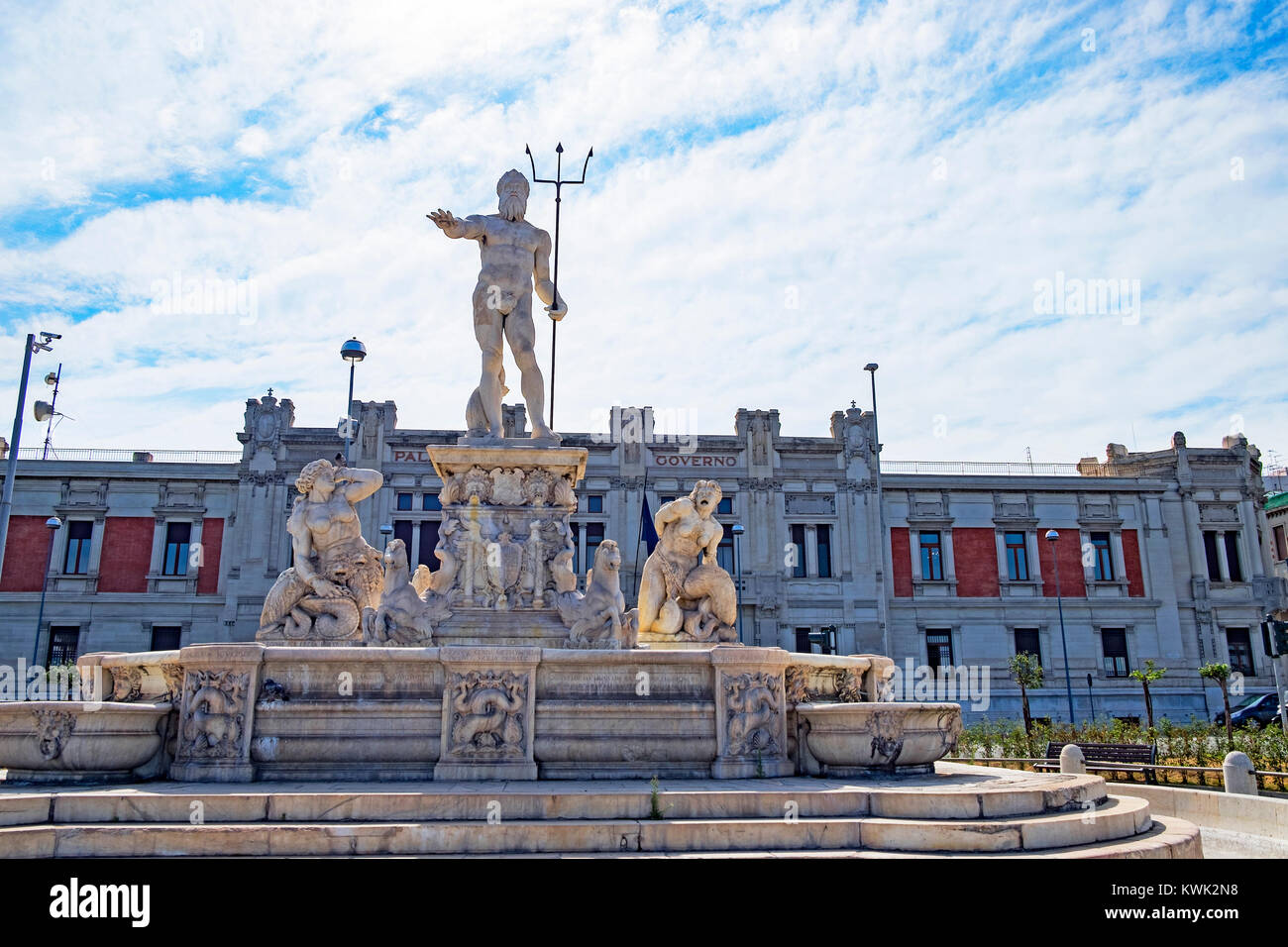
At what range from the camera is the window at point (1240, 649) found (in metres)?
40.0

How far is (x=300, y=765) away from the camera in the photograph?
771cm

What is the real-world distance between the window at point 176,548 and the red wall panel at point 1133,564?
137ft

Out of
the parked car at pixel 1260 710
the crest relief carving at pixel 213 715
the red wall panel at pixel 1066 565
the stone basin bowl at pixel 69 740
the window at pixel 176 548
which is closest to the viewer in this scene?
the stone basin bowl at pixel 69 740

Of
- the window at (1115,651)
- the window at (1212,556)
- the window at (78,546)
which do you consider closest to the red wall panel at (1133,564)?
the window at (1115,651)

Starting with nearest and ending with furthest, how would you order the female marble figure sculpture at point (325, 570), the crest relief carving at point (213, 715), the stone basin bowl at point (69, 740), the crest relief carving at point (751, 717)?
the stone basin bowl at point (69, 740)
the crest relief carving at point (213, 715)
the crest relief carving at point (751, 717)
the female marble figure sculpture at point (325, 570)

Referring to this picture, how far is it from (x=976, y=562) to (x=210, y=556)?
110ft

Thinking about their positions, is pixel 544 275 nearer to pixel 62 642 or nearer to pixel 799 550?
pixel 799 550

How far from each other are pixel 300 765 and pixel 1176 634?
140ft

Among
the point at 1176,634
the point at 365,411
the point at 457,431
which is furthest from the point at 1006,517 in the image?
the point at 365,411

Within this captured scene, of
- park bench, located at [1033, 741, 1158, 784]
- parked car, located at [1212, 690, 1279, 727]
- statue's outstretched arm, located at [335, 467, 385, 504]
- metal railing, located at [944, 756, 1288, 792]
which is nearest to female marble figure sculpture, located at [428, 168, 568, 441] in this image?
statue's outstretched arm, located at [335, 467, 385, 504]

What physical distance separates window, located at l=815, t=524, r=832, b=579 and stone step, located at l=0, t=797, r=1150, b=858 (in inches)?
1376

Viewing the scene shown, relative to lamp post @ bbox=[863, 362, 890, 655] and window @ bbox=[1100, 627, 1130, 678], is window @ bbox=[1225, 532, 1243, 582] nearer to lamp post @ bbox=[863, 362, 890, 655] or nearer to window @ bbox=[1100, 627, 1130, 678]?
window @ bbox=[1100, 627, 1130, 678]

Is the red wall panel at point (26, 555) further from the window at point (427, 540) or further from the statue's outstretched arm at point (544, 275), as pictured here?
the statue's outstretched arm at point (544, 275)
